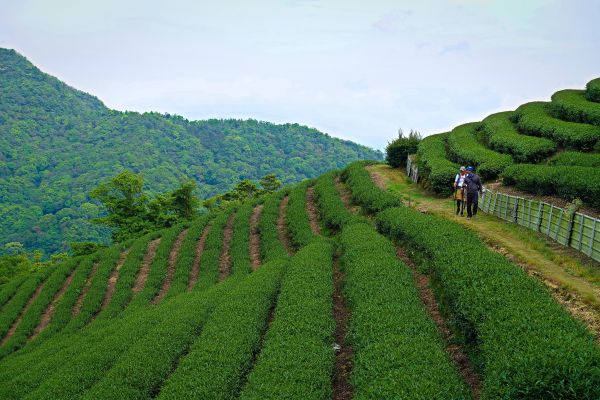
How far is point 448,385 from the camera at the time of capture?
8.69 meters

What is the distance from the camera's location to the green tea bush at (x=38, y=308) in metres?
24.6

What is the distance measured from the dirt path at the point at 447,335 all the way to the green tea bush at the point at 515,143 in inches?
581

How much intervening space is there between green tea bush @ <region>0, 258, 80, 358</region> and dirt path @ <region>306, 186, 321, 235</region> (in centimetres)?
1793

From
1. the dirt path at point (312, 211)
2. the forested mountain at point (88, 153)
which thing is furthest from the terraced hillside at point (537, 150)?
the forested mountain at point (88, 153)

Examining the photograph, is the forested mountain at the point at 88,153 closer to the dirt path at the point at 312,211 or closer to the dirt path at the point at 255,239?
the dirt path at the point at 255,239

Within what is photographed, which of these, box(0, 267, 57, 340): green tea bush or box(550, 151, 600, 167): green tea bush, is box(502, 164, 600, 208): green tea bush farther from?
box(0, 267, 57, 340): green tea bush

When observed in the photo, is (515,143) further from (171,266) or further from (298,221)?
(171,266)

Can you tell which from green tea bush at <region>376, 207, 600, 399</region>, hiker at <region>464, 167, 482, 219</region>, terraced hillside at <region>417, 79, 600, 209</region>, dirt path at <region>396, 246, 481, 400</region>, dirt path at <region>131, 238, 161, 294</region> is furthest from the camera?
dirt path at <region>131, 238, 161, 294</region>

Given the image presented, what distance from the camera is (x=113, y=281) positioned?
1176 inches

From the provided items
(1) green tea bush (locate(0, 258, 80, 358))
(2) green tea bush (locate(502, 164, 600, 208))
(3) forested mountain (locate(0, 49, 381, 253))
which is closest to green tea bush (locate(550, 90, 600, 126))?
(2) green tea bush (locate(502, 164, 600, 208))

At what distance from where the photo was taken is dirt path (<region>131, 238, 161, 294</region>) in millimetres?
28031

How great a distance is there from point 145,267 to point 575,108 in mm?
32530

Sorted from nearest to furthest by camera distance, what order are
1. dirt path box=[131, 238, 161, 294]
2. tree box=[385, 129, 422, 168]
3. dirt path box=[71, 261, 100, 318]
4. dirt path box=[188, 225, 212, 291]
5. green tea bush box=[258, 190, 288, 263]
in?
green tea bush box=[258, 190, 288, 263] → dirt path box=[188, 225, 212, 291] → dirt path box=[71, 261, 100, 318] → dirt path box=[131, 238, 161, 294] → tree box=[385, 129, 422, 168]

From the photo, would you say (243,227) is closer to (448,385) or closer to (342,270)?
(342,270)
